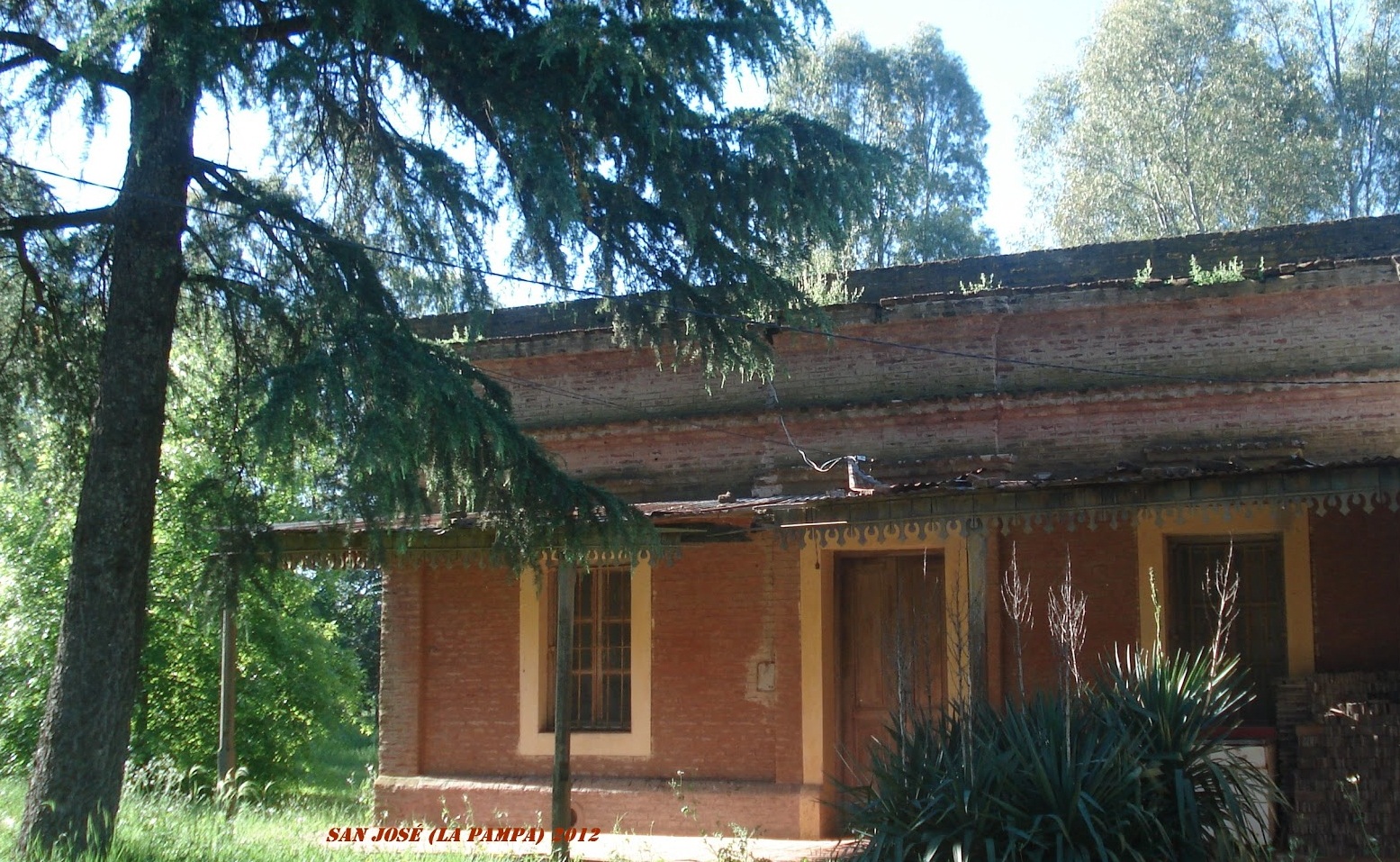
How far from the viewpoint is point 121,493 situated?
881cm

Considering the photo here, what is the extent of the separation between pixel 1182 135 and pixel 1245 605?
19445mm

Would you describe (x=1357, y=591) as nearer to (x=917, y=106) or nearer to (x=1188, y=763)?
(x=1188, y=763)

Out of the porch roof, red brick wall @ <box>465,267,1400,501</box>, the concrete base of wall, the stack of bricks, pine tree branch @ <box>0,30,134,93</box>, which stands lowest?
the concrete base of wall

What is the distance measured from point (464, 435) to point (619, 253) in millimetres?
2193

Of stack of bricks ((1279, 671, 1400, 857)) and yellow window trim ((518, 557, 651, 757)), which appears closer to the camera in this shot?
stack of bricks ((1279, 671, 1400, 857))

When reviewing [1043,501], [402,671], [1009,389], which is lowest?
[402,671]

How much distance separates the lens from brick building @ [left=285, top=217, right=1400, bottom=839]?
10305 mm

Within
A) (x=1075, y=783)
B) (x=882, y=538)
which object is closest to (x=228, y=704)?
(x=882, y=538)

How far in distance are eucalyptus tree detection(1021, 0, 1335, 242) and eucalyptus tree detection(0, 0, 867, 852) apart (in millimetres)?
19782

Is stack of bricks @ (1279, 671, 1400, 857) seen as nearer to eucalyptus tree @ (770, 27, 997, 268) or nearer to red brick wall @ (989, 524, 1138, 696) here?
red brick wall @ (989, 524, 1138, 696)

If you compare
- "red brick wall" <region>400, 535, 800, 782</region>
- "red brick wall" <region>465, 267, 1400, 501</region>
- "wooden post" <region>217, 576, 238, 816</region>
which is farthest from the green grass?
"red brick wall" <region>465, 267, 1400, 501</region>

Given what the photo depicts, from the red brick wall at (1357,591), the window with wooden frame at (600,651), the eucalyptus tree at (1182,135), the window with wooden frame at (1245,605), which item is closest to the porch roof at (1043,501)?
the red brick wall at (1357,591)

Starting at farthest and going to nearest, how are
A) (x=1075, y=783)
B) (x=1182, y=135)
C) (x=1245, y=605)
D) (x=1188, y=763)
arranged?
1. (x=1182, y=135)
2. (x=1245, y=605)
3. (x=1188, y=763)
4. (x=1075, y=783)

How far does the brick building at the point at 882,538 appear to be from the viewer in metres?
10.3
